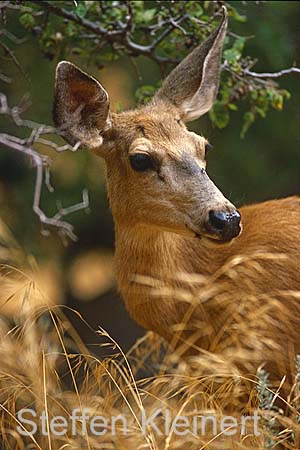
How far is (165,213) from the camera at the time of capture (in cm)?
589

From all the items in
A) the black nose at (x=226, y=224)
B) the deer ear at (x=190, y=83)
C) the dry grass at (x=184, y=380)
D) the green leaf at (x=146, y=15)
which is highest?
the green leaf at (x=146, y=15)

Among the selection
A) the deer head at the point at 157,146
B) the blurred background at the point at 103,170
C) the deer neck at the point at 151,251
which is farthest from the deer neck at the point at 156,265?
the blurred background at the point at 103,170

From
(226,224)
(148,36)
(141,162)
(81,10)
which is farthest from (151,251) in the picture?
(148,36)

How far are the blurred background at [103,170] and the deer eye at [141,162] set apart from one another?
447cm

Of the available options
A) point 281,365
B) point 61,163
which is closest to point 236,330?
point 281,365

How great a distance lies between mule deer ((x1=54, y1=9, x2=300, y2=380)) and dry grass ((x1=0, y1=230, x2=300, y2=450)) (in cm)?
3

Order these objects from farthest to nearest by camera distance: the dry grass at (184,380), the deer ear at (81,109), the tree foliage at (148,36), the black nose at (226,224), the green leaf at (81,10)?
the tree foliage at (148,36)
the green leaf at (81,10)
the deer ear at (81,109)
the black nose at (226,224)
the dry grass at (184,380)

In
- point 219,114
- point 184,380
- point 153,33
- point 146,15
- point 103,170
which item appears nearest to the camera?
point 184,380

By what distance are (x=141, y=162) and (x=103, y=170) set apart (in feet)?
18.0

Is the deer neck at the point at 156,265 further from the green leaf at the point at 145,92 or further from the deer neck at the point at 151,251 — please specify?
the green leaf at the point at 145,92

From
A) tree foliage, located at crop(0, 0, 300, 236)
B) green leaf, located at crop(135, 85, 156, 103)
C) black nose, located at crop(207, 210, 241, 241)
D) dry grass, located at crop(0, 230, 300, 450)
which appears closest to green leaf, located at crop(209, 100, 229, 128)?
tree foliage, located at crop(0, 0, 300, 236)

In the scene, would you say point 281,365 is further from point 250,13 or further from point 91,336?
point 91,336

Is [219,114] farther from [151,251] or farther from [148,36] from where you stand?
[151,251]

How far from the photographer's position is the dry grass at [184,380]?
16.4 ft
